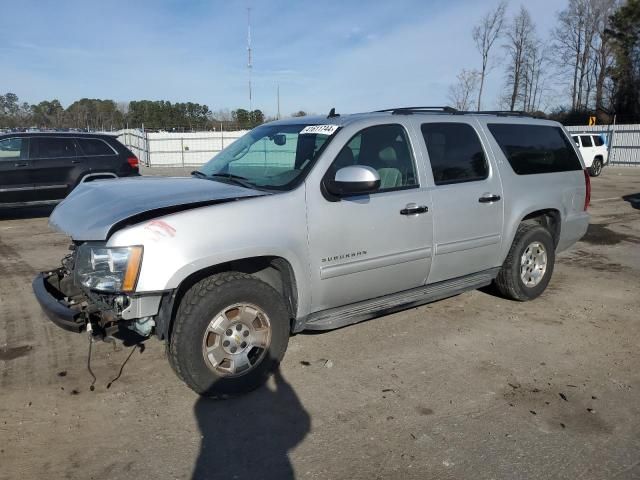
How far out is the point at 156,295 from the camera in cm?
317

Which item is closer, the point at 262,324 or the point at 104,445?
the point at 104,445

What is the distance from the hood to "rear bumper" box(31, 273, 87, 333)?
452mm

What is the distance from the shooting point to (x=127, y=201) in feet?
11.3

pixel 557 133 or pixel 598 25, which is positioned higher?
pixel 598 25

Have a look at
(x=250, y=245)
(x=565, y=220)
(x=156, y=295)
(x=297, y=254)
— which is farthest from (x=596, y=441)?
(x=565, y=220)

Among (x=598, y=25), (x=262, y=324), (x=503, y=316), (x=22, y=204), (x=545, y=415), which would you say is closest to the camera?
(x=545, y=415)

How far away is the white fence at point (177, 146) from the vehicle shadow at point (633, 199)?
21.1 meters

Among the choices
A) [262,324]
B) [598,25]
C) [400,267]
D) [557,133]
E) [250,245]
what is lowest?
[262,324]

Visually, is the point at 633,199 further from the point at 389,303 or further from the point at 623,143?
the point at 623,143

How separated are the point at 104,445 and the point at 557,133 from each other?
527 centimetres

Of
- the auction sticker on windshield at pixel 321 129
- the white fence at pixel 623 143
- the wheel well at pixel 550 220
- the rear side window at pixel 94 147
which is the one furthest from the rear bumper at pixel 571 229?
the white fence at pixel 623 143

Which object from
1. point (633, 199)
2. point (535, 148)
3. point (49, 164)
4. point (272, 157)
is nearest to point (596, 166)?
point (633, 199)

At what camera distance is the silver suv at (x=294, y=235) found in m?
3.21

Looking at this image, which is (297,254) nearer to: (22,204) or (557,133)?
(557,133)
